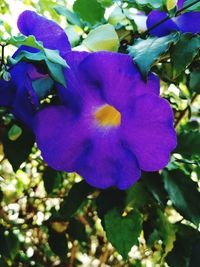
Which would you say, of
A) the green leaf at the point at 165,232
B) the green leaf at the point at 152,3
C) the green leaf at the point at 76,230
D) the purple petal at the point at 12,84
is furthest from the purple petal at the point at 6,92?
the green leaf at the point at 76,230

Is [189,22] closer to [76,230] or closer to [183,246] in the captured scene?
[183,246]

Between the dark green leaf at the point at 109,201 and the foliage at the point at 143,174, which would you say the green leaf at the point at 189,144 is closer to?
the foliage at the point at 143,174

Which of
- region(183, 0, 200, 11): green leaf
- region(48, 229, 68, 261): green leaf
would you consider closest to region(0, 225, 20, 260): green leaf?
region(48, 229, 68, 261): green leaf

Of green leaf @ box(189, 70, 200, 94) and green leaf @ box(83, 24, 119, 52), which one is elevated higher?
green leaf @ box(83, 24, 119, 52)

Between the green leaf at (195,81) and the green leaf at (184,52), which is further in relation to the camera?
the green leaf at (195,81)

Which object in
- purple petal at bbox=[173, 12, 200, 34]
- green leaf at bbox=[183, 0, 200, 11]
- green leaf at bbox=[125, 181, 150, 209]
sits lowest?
green leaf at bbox=[125, 181, 150, 209]

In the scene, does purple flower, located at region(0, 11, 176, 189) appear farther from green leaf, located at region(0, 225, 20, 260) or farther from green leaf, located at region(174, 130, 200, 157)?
green leaf, located at region(0, 225, 20, 260)

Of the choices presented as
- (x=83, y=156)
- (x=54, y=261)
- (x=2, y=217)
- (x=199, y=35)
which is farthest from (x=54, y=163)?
(x=54, y=261)

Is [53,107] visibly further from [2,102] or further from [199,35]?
[199,35]
